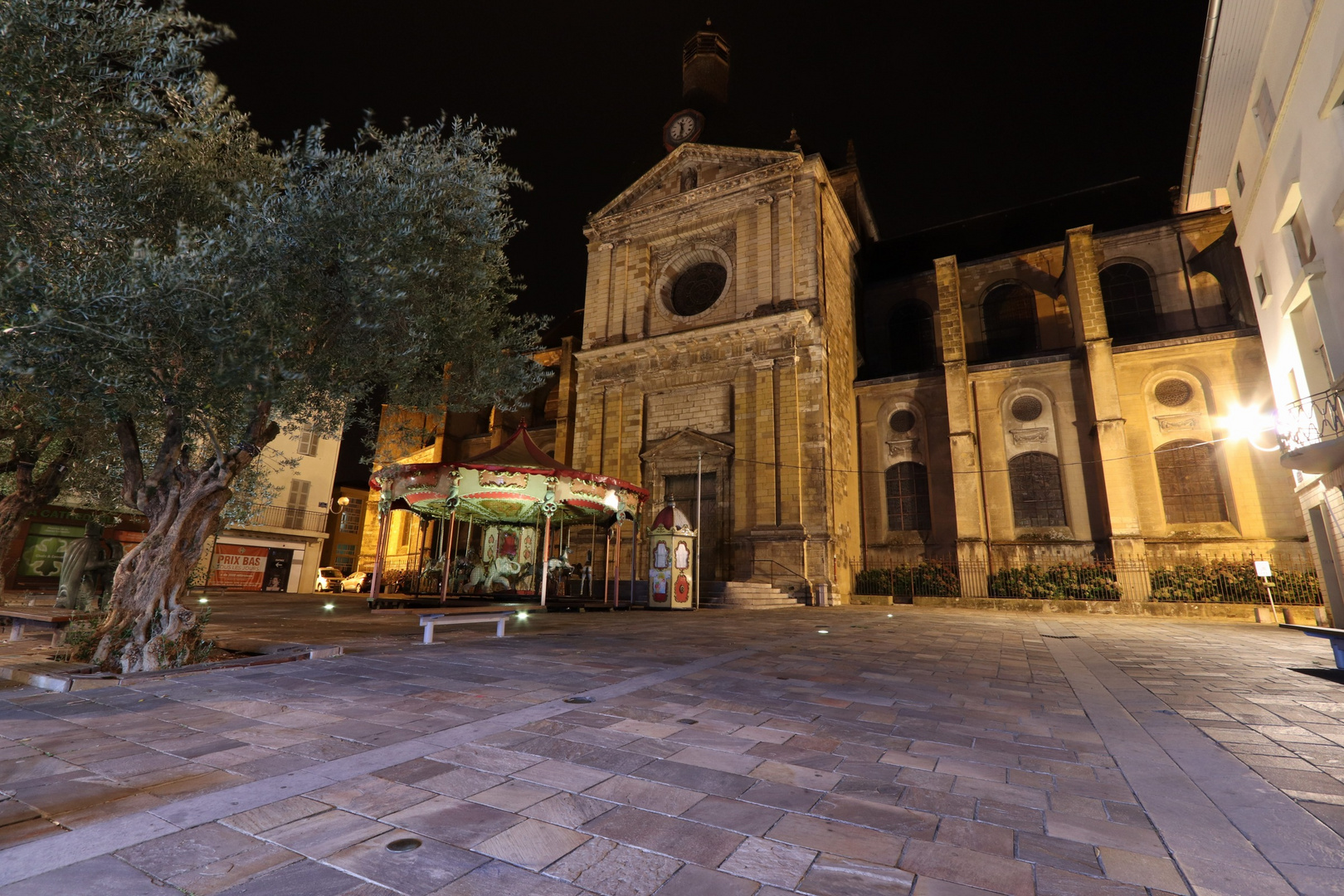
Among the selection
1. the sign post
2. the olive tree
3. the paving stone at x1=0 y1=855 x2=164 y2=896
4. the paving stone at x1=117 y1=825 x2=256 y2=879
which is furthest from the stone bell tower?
the paving stone at x1=0 y1=855 x2=164 y2=896

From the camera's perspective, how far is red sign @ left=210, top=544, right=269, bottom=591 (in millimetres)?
25016

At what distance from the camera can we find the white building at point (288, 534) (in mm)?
25453

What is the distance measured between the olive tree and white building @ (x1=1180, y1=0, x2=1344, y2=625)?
37.6 ft

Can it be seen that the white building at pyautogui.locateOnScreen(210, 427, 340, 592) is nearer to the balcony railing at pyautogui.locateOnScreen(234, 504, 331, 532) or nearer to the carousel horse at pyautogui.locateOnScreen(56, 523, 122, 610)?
the balcony railing at pyautogui.locateOnScreen(234, 504, 331, 532)

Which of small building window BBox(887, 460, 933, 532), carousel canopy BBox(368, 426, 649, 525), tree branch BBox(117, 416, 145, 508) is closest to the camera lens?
tree branch BBox(117, 416, 145, 508)

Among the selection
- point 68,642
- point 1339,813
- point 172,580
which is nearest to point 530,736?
point 1339,813

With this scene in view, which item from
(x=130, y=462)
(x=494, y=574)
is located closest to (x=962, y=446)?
(x=494, y=574)

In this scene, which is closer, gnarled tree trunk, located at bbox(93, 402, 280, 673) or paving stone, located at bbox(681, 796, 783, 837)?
paving stone, located at bbox(681, 796, 783, 837)

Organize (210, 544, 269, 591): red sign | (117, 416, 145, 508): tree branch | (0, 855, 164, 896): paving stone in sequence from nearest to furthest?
(0, 855, 164, 896): paving stone < (117, 416, 145, 508): tree branch < (210, 544, 269, 591): red sign

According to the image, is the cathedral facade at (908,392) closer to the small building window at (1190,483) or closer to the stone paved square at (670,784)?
the small building window at (1190,483)

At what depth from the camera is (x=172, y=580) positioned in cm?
579

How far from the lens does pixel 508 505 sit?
1466 cm

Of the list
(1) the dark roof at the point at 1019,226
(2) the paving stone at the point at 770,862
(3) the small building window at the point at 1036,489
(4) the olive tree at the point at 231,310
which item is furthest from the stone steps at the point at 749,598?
(1) the dark roof at the point at 1019,226

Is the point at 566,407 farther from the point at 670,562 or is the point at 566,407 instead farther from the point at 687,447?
the point at 670,562
